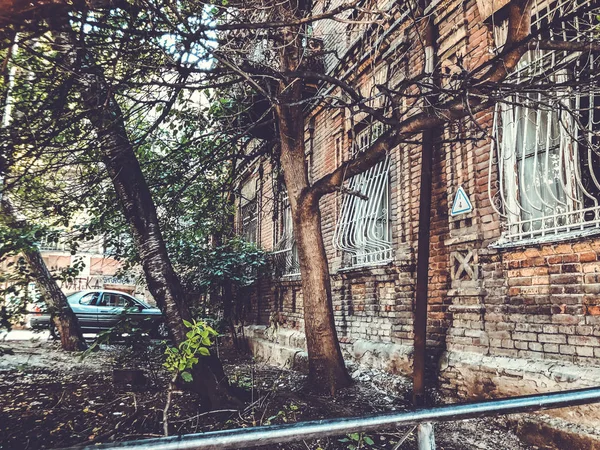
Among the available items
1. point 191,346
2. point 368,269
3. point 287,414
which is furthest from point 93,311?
point 191,346

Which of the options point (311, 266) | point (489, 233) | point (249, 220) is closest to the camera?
point (489, 233)

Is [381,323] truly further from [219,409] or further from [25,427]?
[25,427]

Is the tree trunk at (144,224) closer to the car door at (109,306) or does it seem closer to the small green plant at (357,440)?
the small green plant at (357,440)

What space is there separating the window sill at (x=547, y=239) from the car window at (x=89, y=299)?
489 inches

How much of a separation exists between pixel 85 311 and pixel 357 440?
11.5 metres

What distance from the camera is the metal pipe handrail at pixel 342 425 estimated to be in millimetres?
895

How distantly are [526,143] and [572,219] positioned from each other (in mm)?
1081

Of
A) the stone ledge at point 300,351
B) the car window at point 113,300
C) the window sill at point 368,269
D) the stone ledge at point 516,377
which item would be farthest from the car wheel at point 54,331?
the stone ledge at point 516,377

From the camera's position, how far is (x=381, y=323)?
5.95 m

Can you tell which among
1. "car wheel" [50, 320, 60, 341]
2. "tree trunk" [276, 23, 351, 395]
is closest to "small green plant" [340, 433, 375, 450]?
"tree trunk" [276, 23, 351, 395]

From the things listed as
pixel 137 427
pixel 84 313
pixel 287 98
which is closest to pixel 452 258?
pixel 287 98

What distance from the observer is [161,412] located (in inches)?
166

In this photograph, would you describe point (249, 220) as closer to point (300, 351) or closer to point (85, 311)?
point (85, 311)

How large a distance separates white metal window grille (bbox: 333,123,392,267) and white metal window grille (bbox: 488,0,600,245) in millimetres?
1972
